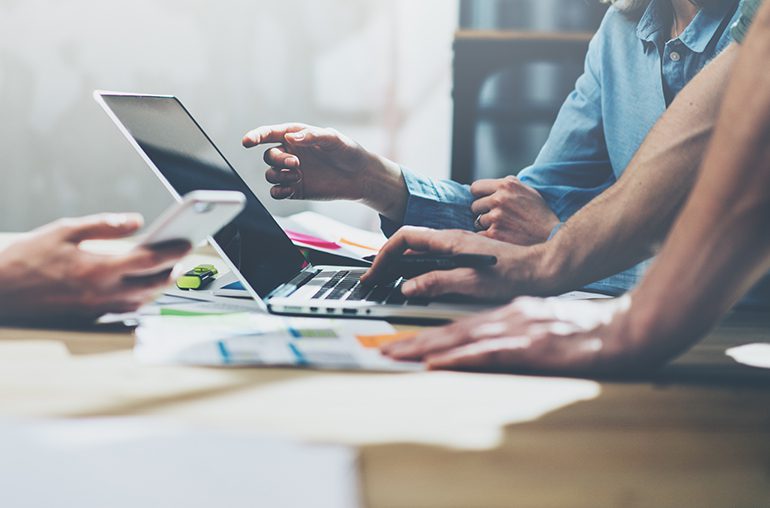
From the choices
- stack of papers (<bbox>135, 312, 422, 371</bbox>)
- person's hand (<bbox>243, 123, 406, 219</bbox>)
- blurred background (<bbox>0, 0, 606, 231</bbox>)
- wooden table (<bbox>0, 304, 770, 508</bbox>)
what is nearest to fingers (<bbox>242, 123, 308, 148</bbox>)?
person's hand (<bbox>243, 123, 406, 219</bbox>)

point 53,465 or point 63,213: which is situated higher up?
point 53,465

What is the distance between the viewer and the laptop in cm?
77

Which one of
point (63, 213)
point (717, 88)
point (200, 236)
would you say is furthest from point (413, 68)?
point (200, 236)

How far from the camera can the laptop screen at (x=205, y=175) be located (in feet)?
2.53

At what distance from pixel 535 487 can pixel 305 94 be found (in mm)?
2853

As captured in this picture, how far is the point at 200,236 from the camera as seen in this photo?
66cm

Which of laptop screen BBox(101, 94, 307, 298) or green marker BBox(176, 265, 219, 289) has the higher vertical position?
laptop screen BBox(101, 94, 307, 298)

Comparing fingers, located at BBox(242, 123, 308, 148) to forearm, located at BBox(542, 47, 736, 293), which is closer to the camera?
forearm, located at BBox(542, 47, 736, 293)

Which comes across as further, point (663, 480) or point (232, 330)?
point (232, 330)

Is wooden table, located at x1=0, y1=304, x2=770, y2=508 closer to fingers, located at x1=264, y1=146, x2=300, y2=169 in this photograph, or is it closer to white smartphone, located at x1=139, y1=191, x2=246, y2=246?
white smartphone, located at x1=139, y1=191, x2=246, y2=246

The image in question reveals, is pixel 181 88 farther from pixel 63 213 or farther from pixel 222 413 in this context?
pixel 222 413

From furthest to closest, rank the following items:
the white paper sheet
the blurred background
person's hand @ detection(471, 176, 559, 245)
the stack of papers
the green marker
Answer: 1. the blurred background
2. person's hand @ detection(471, 176, 559, 245)
3. the green marker
4. the stack of papers
5. the white paper sheet

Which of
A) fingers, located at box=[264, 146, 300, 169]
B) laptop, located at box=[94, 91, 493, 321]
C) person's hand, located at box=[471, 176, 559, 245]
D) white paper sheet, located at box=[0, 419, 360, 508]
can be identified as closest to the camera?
white paper sheet, located at box=[0, 419, 360, 508]

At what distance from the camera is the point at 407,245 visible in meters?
0.84
